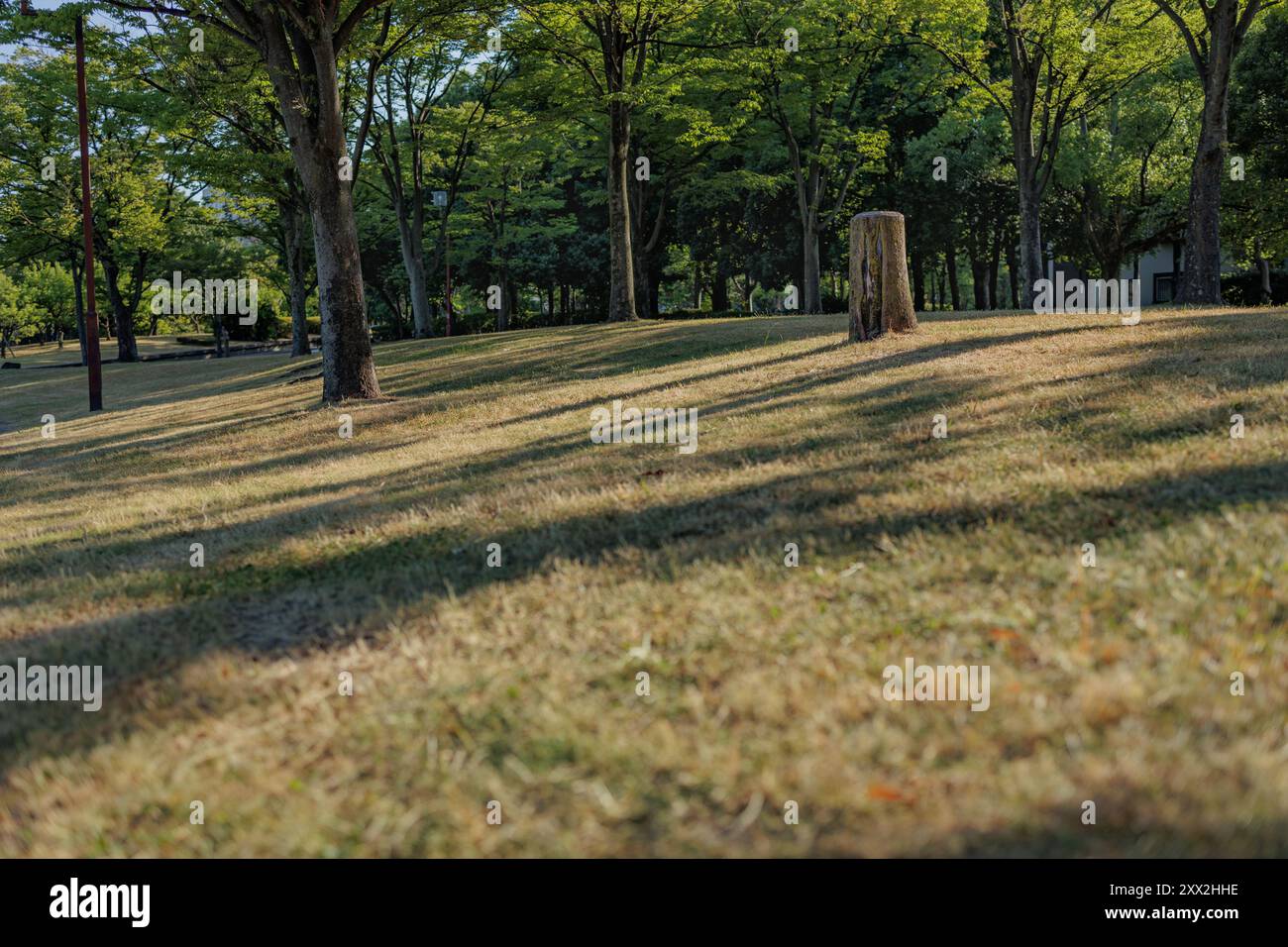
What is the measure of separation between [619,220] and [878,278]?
11.4 meters

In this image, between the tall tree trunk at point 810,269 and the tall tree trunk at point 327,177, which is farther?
the tall tree trunk at point 810,269

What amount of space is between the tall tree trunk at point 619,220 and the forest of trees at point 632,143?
8 cm

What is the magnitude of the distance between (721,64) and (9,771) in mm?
24352

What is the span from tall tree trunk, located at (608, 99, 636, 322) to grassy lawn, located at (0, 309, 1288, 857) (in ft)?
53.4

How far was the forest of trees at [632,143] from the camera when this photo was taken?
64.5ft

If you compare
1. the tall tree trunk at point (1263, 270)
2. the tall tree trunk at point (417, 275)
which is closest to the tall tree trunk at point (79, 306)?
the tall tree trunk at point (417, 275)

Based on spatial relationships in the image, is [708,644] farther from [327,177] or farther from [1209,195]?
[1209,195]

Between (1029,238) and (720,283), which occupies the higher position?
(720,283)

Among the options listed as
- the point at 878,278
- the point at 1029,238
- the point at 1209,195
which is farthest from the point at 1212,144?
the point at 878,278

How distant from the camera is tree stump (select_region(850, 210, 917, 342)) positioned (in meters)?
13.1

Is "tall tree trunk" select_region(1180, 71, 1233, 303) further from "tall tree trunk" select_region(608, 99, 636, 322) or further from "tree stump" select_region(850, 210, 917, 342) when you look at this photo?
"tall tree trunk" select_region(608, 99, 636, 322)

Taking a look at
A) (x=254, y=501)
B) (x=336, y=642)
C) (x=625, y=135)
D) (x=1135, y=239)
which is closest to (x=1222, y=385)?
(x=336, y=642)

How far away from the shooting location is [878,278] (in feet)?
44.6

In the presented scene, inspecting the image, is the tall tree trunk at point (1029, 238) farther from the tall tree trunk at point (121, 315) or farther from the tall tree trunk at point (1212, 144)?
the tall tree trunk at point (121, 315)
